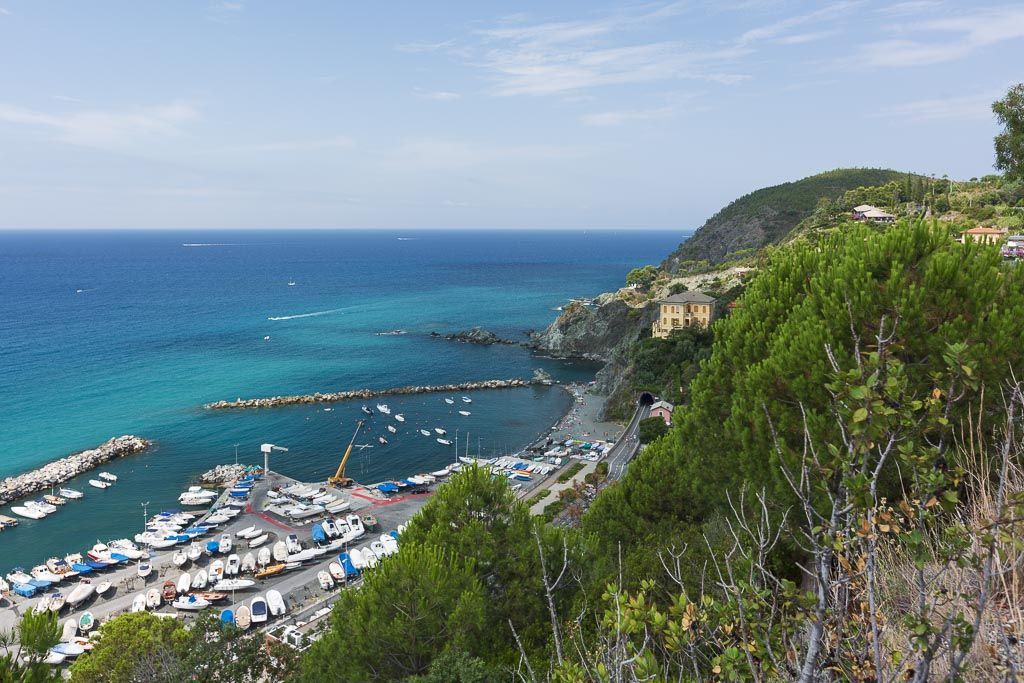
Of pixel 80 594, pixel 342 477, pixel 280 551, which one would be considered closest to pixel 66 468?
Result: pixel 80 594

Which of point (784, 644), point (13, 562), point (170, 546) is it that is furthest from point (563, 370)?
point (784, 644)

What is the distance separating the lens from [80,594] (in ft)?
85.0

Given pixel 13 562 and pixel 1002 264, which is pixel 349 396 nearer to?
pixel 13 562

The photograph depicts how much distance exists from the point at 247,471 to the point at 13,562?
495 inches

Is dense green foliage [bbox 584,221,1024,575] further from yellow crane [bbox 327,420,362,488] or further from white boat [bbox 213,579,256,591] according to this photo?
yellow crane [bbox 327,420,362,488]

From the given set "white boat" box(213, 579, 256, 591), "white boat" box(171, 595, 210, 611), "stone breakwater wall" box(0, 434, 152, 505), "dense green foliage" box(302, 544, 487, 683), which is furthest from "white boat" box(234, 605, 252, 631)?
"stone breakwater wall" box(0, 434, 152, 505)

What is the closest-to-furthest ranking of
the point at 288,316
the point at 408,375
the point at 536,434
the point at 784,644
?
the point at 784,644 < the point at 536,434 < the point at 408,375 < the point at 288,316

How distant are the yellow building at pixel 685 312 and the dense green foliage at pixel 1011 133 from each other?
1177 inches

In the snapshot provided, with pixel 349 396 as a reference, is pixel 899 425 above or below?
above

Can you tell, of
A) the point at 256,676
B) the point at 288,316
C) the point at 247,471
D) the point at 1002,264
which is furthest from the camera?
the point at 288,316

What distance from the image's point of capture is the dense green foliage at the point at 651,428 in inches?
1475

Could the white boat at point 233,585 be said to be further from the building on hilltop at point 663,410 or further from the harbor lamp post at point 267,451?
the building on hilltop at point 663,410

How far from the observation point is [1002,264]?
997cm

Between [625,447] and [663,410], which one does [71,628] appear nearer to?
[625,447]
